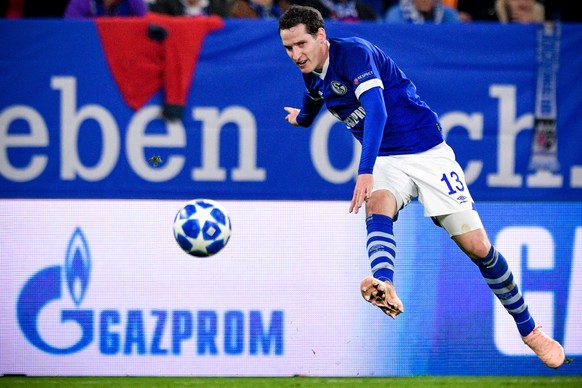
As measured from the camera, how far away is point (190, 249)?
6.11 m

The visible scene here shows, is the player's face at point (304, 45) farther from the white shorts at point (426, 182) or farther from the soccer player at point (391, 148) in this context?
the white shorts at point (426, 182)

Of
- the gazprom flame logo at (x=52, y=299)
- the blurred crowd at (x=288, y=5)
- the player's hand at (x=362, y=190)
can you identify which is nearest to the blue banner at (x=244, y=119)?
the blurred crowd at (x=288, y=5)

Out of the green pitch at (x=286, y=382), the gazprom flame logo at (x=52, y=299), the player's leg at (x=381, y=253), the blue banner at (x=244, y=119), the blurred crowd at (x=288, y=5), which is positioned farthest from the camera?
the blurred crowd at (x=288, y=5)

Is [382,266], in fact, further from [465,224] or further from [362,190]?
[465,224]

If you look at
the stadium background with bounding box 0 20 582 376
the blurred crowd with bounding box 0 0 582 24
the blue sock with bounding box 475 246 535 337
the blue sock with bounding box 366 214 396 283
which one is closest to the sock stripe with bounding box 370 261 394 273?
the blue sock with bounding box 366 214 396 283

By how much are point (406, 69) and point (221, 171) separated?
5.81 feet

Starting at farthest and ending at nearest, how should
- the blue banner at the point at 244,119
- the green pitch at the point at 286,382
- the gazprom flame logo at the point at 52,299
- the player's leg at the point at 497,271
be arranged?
the blue banner at the point at 244,119, the gazprom flame logo at the point at 52,299, the green pitch at the point at 286,382, the player's leg at the point at 497,271

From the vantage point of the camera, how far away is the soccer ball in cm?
607

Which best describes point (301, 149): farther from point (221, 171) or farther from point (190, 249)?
point (190, 249)

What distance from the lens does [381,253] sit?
5.62 m

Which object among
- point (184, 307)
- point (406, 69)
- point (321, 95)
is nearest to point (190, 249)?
point (184, 307)

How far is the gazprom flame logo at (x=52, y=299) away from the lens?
6629mm

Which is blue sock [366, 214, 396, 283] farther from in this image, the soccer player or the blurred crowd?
the blurred crowd

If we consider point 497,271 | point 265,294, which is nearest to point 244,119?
point 265,294
